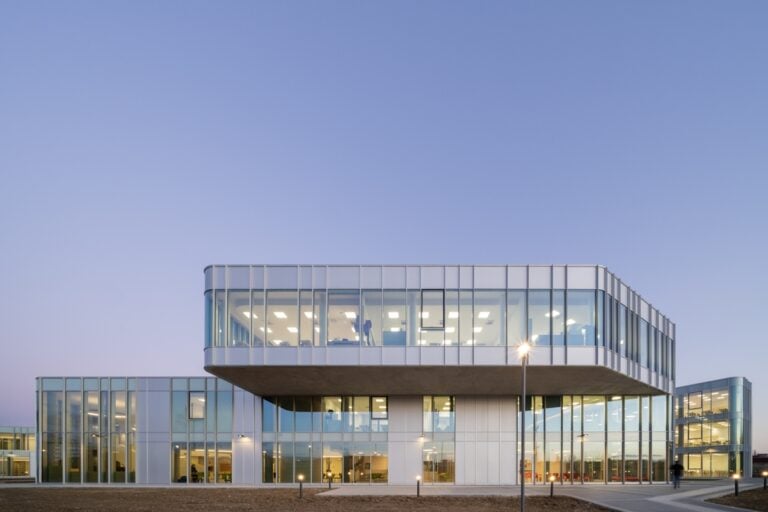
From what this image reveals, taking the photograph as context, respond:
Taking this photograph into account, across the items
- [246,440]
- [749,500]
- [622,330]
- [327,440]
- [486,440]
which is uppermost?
[622,330]

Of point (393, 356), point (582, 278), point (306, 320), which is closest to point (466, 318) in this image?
point (393, 356)

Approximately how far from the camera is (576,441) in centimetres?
4278

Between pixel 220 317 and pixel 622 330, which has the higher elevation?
pixel 220 317

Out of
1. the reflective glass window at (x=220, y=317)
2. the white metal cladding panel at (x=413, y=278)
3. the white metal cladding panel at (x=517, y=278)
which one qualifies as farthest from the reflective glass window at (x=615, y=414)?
the reflective glass window at (x=220, y=317)

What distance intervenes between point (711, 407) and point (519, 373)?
3882cm

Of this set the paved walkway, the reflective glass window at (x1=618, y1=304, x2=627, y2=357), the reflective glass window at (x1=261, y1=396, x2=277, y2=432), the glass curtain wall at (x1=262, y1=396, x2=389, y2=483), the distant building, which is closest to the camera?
the paved walkway

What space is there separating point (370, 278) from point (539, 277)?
326 inches

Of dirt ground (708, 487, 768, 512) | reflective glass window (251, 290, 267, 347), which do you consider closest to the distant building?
reflective glass window (251, 290, 267, 347)

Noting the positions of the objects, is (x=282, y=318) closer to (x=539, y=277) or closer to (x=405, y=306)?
(x=405, y=306)

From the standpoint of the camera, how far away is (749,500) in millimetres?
28469

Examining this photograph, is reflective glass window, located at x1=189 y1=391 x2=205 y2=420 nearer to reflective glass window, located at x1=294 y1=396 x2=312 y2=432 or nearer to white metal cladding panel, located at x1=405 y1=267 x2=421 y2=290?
reflective glass window, located at x1=294 y1=396 x2=312 y2=432

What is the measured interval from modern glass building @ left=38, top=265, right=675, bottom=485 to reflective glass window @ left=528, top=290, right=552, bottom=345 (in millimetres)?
69

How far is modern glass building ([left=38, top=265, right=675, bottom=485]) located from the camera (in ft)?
112

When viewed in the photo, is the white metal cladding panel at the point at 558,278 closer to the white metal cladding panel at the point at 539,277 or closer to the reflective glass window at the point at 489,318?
the white metal cladding panel at the point at 539,277
